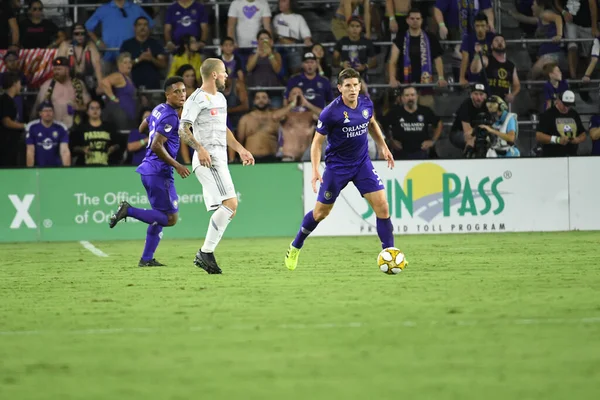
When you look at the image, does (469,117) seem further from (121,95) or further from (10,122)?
(10,122)

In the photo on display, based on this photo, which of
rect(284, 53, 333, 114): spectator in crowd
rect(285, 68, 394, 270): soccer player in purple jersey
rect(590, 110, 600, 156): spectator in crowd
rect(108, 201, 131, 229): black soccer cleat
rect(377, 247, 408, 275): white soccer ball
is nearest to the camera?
rect(377, 247, 408, 275): white soccer ball

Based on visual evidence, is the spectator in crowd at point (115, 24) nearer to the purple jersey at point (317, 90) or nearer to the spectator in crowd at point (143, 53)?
the spectator in crowd at point (143, 53)

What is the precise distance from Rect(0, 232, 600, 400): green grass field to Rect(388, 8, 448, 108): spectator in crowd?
8235 mm

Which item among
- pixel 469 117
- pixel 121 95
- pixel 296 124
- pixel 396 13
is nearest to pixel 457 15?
pixel 396 13

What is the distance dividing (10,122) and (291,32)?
5.87 meters

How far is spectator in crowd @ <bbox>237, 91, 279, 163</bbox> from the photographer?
20078 mm

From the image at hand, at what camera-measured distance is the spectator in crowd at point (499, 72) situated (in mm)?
20812

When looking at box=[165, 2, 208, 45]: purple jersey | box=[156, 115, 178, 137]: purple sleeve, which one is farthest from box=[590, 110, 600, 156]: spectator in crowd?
box=[156, 115, 178, 137]: purple sleeve

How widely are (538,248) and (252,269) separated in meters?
4.77

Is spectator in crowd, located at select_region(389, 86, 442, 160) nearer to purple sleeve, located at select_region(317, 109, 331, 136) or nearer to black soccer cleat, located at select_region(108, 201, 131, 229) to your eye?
black soccer cleat, located at select_region(108, 201, 131, 229)

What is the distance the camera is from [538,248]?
15.5m

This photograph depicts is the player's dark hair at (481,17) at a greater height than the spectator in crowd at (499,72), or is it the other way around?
the player's dark hair at (481,17)

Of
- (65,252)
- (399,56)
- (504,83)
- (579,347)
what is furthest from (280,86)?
(579,347)

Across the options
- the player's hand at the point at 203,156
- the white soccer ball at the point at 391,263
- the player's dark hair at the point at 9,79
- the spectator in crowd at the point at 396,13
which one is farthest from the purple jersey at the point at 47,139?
the white soccer ball at the point at 391,263
